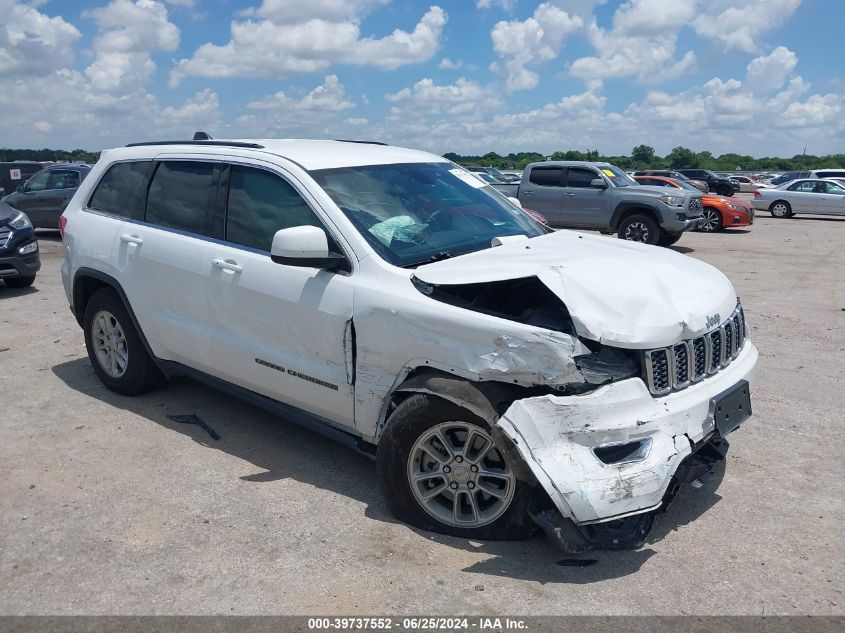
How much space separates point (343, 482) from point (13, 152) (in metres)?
48.9

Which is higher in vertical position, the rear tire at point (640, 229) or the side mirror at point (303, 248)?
the side mirror at point (303, 248)

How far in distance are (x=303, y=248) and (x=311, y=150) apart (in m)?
1.13

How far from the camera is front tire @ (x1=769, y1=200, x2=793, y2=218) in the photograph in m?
26.2

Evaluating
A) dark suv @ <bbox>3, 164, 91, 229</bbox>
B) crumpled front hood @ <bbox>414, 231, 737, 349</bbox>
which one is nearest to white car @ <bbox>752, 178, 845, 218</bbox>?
dark suv @ <bbox>3, 164, 91, 229</bbox>

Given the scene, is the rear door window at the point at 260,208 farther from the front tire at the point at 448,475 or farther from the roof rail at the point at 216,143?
the front tire at the point at 448,475

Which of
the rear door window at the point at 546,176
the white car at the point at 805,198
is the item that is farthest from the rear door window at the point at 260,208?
the white car at the point at 805,198

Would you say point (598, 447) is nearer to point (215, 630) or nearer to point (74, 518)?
point (215, 630)

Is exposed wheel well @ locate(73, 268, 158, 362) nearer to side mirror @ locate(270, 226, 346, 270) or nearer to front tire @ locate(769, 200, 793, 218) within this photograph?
side mirror @ locate(270, 226, 346, 270)

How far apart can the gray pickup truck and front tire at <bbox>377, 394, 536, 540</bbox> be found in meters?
12.9

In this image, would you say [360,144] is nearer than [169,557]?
No

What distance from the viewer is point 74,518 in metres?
3.93

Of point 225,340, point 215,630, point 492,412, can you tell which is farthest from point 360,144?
point 215,630

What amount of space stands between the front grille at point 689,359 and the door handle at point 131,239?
3.51 metres

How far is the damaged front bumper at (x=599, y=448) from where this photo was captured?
3.13 meters
